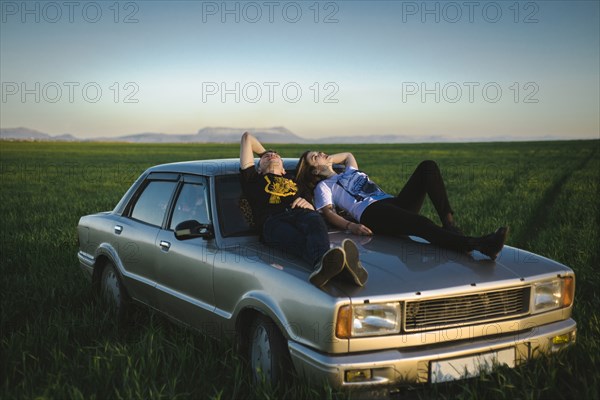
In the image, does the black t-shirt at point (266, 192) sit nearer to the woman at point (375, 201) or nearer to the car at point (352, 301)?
the car at point (352, 301)

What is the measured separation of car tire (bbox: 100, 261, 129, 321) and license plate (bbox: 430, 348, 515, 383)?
3231 mm

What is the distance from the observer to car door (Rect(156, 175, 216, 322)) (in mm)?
4449

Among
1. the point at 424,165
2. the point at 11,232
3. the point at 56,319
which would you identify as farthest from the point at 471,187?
the point at 56,319

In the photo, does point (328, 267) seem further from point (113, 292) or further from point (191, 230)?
point (113, 292)

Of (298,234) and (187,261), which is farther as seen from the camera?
(187,261)

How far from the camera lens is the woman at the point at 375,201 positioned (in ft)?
15.4

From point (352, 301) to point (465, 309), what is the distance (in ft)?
2.41

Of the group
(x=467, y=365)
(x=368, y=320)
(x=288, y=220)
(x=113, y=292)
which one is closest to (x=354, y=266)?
(x=368, y=320)

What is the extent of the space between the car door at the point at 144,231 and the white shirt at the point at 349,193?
1.27 m

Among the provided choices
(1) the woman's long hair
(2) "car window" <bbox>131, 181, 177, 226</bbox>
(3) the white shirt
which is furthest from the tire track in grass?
(2) "car window" <bbox>131, 181, 177, 226</bbox>

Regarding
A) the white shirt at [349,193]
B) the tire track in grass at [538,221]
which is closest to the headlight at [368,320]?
the white shirt at [349,193]

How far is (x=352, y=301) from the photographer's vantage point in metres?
3.34

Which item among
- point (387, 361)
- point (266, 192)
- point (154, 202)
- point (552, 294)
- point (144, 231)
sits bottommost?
point (387, 361)

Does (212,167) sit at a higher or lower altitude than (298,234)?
higher
